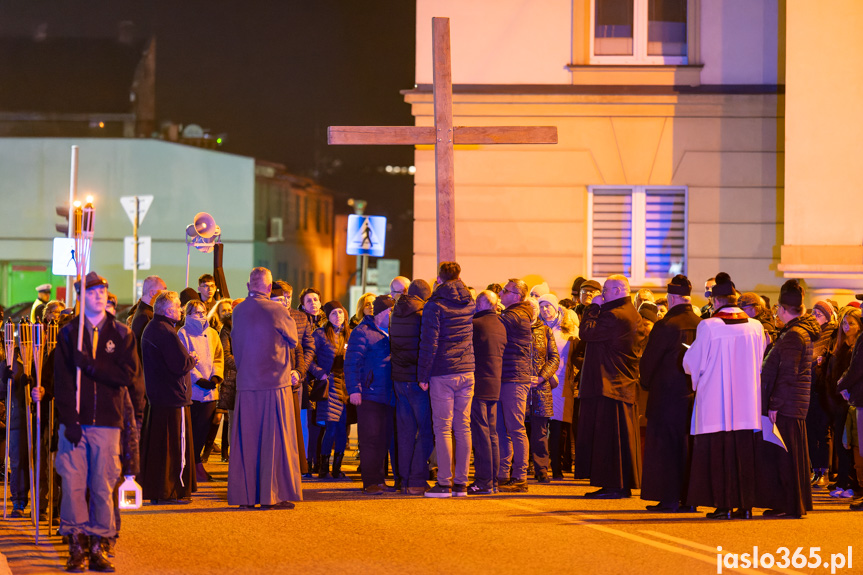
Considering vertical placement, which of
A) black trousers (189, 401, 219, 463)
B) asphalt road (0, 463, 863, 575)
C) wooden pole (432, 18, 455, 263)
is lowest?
asphalt road (0, 463, 863, 575)

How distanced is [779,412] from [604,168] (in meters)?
8.30

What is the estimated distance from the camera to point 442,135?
615 inches

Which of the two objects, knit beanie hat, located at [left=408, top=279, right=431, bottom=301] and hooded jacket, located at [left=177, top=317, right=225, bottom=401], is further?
hooded jacket, located at [left=177, top=317, right=225, bottom=401]

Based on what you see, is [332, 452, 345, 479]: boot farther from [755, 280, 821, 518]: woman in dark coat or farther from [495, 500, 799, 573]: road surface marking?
[755, 280, 821, 518]: woman in dark coat

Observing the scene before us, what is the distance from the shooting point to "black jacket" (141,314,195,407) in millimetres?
11375

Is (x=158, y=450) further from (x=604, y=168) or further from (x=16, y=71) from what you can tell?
(x=16, y=71)

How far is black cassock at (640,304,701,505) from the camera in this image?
1102cm

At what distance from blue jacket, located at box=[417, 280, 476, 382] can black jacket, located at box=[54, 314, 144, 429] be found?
3.74 meters

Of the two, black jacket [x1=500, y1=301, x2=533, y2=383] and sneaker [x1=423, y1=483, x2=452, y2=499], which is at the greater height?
black jacket [x1=500, y1=301, x2=533, y2=383]

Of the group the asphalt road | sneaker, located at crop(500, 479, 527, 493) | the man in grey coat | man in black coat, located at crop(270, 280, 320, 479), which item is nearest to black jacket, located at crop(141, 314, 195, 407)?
the man in grey coat

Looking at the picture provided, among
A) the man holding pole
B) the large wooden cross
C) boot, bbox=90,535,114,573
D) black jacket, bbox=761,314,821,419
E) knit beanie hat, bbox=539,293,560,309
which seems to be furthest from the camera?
the large wooden cross

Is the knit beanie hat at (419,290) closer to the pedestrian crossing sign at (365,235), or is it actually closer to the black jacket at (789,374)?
the black jacket at (789,374)

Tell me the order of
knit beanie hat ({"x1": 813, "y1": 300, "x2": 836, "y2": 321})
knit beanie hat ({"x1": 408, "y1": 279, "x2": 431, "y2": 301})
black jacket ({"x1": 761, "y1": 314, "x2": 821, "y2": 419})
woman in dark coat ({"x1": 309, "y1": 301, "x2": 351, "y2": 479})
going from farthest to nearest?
woman in dark coat ({"x1": 309, "y1": 301, "x2": 351, "y2": 479}), knit beanie hat ({"x1": 813, "y1": 300, "x2": 836, "y2": 321}), knit beanie hat ({"x1": 408, "y1": 279, "x2": 431, "y2": 301}), black jacket ({"x1": 761, "y1": 314, "x2": 821, "y2": 419})

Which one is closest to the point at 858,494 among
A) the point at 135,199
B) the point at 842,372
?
the point at 842,372
